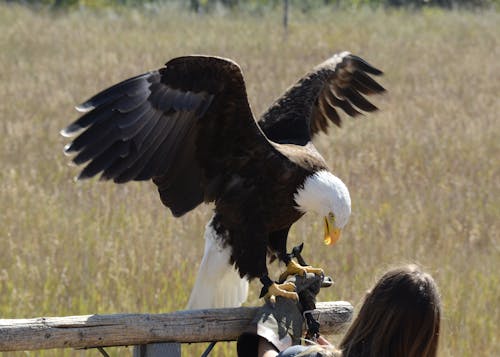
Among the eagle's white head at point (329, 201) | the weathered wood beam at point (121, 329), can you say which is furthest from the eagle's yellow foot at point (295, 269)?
the weathered wood beam at point (121, 329)

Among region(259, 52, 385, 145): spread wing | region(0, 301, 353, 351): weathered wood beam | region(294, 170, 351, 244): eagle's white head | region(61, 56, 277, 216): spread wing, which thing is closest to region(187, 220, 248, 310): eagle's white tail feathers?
region(61, 56, 277, 216): spread wing

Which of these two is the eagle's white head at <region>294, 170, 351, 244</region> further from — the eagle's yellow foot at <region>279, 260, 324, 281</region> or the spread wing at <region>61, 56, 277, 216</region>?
the spread wing at <region>61, 56, 277, 216</region>

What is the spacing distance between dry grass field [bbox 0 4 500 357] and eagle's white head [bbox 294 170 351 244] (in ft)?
2.98

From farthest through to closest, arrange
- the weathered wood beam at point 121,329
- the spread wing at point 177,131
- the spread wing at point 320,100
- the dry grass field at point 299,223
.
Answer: the dry grass field at point 299,223 < the spread wing at point 320,100 < the spread wing at point 177,131 < the weathered wood beam at point 121,329

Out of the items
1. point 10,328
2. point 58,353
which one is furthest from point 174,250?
point 10,328

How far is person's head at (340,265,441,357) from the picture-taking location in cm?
290

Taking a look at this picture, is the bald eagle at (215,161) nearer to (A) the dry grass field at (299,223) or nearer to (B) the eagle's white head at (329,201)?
(B) the eagle's white head at (329,201)

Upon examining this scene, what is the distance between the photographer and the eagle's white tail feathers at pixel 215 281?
501 centimetres

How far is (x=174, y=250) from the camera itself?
256 inches

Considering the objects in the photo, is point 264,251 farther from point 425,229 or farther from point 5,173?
point 5,173

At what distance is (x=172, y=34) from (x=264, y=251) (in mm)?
13083

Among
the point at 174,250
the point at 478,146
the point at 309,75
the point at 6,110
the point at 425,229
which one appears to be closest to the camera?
the point at 309,75

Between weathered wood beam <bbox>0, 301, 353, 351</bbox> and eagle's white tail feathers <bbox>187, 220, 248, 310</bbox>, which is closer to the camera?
weathered wood beam <bbox>0, 301, 353, 351</bbox>

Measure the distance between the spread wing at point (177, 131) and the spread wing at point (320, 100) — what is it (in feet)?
1.76
